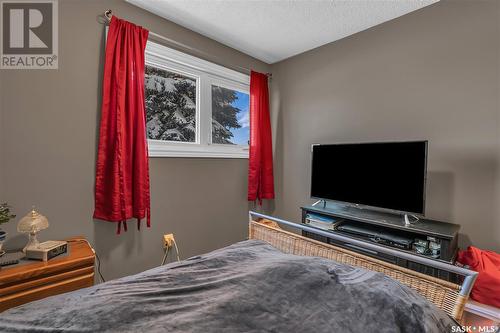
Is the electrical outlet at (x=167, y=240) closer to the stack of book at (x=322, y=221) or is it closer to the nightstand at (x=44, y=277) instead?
the nightstand at (x=44, y=277)

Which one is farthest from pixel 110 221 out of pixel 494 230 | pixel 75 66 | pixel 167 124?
pixel 494 230

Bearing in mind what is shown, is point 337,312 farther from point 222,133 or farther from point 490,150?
point 222,133

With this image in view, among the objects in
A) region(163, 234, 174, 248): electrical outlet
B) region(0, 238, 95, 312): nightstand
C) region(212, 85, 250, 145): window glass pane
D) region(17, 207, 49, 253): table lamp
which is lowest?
region(163, 234, 174, 248): electrical outlet

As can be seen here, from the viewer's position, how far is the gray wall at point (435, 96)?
5.84 ft

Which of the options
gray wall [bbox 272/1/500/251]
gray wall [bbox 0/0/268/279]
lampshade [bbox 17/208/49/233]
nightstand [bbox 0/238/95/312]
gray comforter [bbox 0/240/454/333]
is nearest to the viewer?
gray comforter [bbox 0/240/454/333]

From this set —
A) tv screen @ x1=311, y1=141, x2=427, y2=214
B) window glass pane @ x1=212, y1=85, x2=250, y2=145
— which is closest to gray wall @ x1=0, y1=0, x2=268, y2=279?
window glass pane @ x1=212, y1=85, x2=250, y2=145

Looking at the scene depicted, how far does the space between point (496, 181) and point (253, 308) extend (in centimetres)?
208

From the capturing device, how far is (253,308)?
796mm

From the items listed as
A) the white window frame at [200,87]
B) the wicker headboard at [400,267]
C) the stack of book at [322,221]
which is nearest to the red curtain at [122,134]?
the white window frame at [200,87]

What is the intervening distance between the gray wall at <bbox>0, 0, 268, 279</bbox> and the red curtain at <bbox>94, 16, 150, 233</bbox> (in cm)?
10

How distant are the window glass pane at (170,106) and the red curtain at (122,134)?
1.00 ft

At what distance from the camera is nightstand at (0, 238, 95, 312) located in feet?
4.01

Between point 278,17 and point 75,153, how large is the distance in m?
2.09

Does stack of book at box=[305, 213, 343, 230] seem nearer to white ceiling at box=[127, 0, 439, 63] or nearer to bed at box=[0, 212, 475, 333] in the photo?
bed at box=[0, 212, 475, 333]
